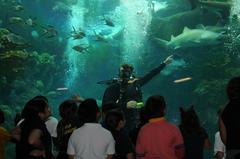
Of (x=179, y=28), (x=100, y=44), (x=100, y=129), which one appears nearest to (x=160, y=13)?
(x=179, y=28)

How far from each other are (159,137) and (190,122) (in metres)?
0.65

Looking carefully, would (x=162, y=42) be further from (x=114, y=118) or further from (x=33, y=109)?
(x=33, y=109)

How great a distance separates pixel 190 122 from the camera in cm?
455

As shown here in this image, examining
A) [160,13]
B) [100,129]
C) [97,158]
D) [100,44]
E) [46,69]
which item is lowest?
[97,158]

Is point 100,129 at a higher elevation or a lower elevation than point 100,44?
lower

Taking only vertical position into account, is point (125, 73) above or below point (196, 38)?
below

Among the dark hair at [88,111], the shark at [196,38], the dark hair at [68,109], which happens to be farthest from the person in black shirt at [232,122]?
the shark at [196,38]

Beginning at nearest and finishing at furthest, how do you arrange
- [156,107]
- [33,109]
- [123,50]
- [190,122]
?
[156,107] → [33,109] → [190,122] → [123,50]

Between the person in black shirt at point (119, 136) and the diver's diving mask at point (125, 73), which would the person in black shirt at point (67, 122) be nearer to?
the person in black shirt at point (119, 136)

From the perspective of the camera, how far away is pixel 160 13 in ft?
70.8

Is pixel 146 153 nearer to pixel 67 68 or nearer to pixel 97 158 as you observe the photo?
pixel 97 158

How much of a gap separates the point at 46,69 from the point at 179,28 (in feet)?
23.0

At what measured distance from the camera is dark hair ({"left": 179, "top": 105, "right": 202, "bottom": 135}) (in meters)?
4.50

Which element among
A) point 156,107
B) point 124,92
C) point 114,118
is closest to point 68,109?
point 114,118
